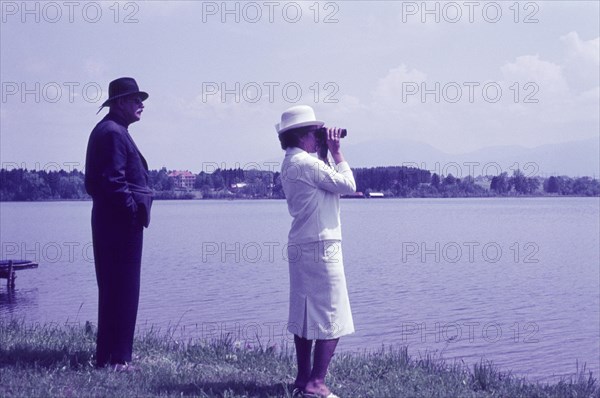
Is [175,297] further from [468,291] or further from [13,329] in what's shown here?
[13,329]

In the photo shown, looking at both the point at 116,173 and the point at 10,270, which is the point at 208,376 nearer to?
Result: the point at 116,173

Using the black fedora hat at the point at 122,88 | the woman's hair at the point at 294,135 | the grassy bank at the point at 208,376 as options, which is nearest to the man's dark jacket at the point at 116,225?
the black fedora hat at the point at 122,88

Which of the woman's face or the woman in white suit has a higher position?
the woman's face

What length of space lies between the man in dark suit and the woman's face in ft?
5.31

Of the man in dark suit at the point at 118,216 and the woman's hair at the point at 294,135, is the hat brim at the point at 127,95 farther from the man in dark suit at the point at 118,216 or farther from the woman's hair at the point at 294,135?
the woman's hair at the point at 294,135

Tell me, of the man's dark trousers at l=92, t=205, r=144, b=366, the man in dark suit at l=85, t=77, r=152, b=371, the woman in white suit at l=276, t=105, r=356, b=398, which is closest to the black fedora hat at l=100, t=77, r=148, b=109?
the man in dark suit at l=85, t=77, r=152, b=371

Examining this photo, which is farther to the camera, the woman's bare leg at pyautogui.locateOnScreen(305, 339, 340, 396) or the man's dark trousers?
the man's dark trousers

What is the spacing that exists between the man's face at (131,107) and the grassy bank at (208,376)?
2.18m

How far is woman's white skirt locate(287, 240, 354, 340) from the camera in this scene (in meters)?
5.91

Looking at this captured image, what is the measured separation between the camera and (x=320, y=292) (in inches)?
233

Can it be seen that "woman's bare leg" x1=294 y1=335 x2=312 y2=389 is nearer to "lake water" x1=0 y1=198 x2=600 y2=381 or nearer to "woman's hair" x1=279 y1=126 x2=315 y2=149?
"woman's hair" x1=279 y1=126 x2=315 y2=149

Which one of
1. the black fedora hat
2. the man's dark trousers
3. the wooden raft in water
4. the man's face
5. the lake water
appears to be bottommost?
the lake water

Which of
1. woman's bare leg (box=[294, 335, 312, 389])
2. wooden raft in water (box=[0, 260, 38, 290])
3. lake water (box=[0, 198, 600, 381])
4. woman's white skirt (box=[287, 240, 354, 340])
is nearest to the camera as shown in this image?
woman's white skirt (box=[287, 240, 354, 340])

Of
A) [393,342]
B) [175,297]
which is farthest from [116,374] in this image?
[175,297]
